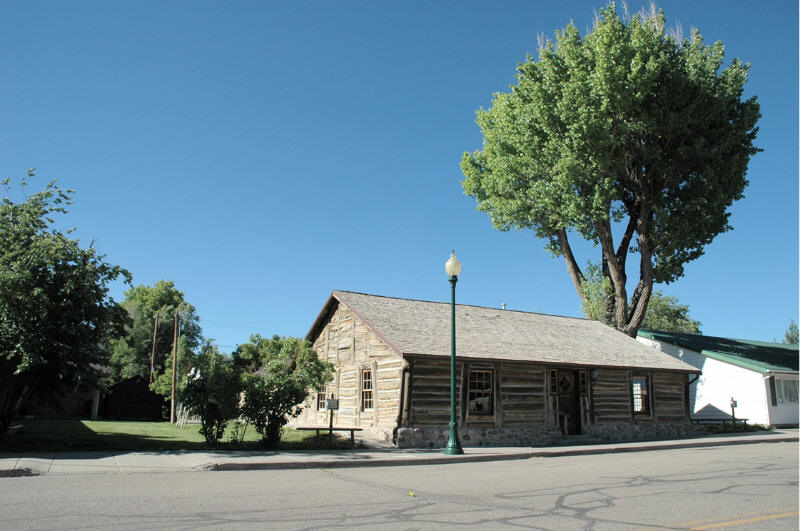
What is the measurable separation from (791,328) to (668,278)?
318 feet

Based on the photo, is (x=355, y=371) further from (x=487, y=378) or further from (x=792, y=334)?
(x=792, y=334)

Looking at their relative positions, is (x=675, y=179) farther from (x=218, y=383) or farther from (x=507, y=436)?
(x=218, y=383)

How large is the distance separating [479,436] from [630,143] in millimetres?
17522

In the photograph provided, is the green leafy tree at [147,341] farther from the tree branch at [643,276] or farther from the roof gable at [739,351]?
the roof gable at [739,351]

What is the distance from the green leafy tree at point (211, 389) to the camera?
47.5ft

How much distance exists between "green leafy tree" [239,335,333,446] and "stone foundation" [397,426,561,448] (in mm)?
3373

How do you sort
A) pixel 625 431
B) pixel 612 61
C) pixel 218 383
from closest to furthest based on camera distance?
1. pixel 218 383
2. pixel 625 431
3. pixel 612 61

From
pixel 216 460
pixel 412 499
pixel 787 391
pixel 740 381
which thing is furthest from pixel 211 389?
pixel 787 391

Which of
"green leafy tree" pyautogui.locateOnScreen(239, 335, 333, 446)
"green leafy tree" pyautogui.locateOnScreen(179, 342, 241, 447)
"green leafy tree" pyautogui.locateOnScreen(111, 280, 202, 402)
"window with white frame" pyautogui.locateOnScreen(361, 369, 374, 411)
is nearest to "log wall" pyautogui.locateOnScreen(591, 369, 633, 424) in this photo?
"window with white frame" pyautogui.locateOnScreen(361, 369, 374, 411)

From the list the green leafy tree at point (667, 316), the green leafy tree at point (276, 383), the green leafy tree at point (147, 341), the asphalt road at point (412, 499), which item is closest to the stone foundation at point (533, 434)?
the green leafy tree at point (276, 383)

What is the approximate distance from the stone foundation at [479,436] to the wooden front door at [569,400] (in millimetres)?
1116

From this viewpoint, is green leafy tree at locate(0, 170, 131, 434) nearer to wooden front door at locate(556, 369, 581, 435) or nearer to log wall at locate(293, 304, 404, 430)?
log wall at locate(293, 304, 404, 430)

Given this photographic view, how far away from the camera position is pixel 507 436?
61.9 ft

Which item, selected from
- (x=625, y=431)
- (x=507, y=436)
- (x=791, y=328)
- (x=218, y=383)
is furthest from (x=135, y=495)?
(x=791, y=328)
